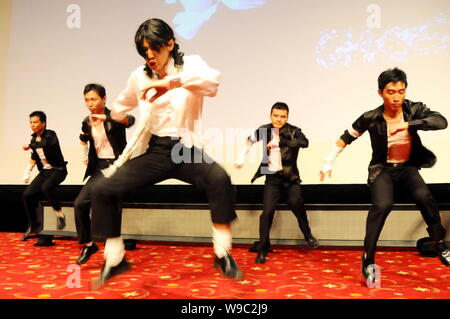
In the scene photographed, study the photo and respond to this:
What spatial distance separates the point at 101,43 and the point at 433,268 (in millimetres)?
4618

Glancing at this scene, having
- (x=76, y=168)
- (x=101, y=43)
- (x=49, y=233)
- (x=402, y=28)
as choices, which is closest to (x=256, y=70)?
(x=402, y=28)

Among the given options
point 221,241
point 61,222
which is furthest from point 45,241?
point 221,241

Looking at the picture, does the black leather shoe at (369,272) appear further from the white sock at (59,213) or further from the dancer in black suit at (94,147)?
the white sock at (59,213)

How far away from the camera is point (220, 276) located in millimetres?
2984

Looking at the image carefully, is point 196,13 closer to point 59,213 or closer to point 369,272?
point 59,213

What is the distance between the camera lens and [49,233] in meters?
5.05

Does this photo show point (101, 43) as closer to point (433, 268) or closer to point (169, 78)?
point (169, 78)

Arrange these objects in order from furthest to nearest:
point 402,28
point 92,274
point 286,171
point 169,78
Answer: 1. point 402,28
2. point 286,171
3. point 92,274
4. point 169,78

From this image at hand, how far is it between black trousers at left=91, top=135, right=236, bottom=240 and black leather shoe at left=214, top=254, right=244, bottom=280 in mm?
193

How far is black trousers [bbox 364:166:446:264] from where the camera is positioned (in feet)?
8.79

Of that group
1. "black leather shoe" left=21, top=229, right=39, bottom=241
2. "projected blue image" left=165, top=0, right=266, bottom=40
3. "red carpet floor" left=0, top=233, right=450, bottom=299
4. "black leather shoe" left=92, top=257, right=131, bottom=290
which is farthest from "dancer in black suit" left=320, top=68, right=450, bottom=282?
"black leather shoe" left=21, top=229, right=39, bottom=241

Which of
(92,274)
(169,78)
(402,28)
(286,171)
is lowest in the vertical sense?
(92,274)

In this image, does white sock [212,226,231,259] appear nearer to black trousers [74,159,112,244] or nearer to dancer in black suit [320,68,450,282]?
dancer in black suit [320,68,450,282]

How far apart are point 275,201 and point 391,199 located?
4.16 ft
